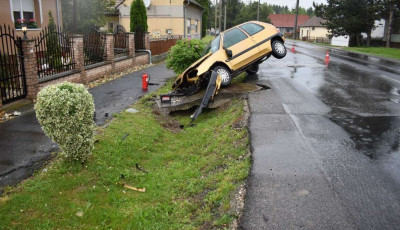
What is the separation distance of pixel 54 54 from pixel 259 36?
6879mm

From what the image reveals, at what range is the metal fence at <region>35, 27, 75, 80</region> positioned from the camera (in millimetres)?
11451

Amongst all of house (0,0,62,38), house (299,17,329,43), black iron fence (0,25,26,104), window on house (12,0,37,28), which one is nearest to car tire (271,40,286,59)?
black iron fence (0,25,26,104)

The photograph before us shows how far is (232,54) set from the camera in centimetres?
1102

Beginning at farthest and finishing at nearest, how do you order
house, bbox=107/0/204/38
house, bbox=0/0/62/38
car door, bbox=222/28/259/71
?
1. house, bbox=107/0/204/38
2. house, bbox=0/0/62/38
3. car door, bbox=222/28/259/71

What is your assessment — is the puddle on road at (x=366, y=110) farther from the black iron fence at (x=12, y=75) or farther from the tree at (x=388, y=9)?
the tree at (x=388, y=9)

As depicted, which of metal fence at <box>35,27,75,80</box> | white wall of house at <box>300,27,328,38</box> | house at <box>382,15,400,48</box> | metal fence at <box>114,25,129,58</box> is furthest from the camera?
white wall of house at <box>300,27,328,38</box>

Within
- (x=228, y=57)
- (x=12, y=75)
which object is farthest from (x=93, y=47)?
(x=228, y=57)

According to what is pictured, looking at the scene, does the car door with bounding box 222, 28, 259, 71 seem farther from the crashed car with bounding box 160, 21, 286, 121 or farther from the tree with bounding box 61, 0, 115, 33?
the tree with bounding box 61, 0, 115, 33

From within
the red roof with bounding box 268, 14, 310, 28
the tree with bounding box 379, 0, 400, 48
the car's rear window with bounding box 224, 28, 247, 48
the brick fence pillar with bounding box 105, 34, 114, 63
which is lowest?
the brick fence pillar with bounding box 105, 34, 114, 63

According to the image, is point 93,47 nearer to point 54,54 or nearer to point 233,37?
point 54,54

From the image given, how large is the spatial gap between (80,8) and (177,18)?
13.7 metres

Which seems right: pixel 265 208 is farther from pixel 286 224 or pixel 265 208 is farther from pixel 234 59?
pixel 234 59

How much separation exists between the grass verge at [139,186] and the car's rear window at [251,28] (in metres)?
4.71

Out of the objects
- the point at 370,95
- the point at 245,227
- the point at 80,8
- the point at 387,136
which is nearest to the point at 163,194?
the point at 245,227
